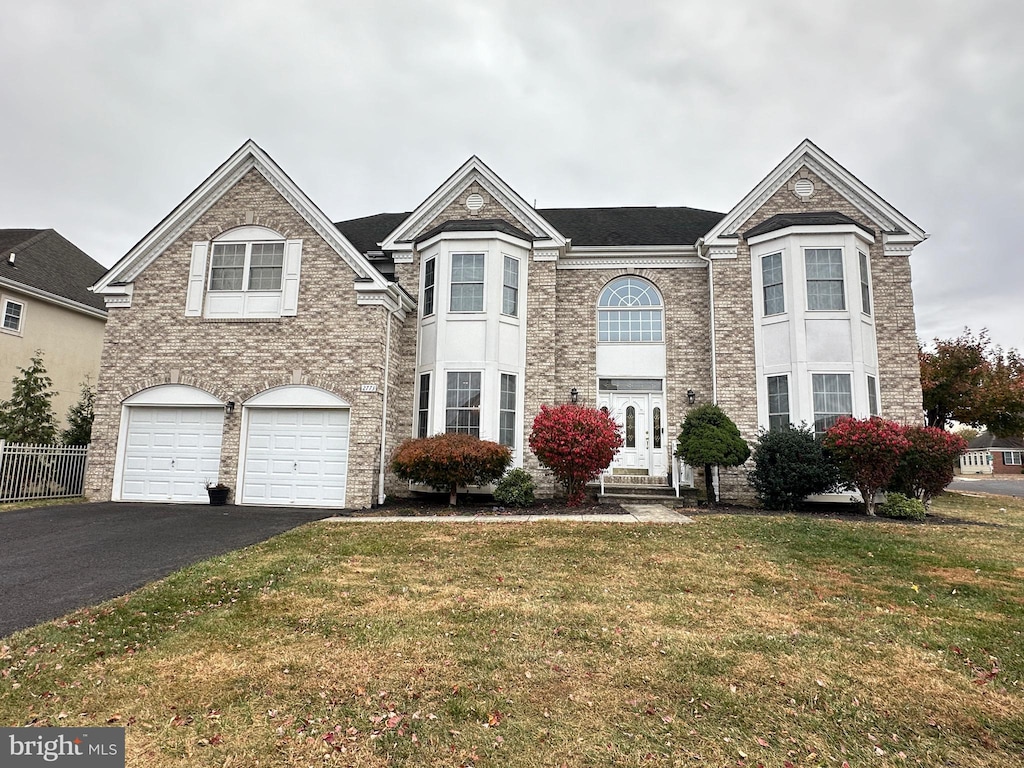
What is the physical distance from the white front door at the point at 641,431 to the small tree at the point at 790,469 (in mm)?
2848

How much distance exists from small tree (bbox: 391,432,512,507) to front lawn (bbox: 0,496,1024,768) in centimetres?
513

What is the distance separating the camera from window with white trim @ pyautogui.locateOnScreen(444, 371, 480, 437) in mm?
13953

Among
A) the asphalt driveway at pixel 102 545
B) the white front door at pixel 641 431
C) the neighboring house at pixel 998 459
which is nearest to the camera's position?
the asphalt driveway at pixel 102 545

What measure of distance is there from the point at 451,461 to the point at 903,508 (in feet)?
33.4

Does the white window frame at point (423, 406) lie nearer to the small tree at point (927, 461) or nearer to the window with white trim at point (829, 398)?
the window with white trim at point (829, 398)

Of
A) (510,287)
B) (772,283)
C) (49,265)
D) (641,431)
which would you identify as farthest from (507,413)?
(49,265)

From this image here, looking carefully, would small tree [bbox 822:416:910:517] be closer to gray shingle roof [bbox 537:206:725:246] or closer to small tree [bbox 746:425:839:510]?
small tree [bbox 746:425:839:510]

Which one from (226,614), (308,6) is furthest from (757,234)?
(226,614)

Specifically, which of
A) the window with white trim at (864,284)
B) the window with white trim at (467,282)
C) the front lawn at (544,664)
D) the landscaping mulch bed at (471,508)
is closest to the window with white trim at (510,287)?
the window with white trim at (467,282)

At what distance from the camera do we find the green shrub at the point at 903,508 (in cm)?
1142

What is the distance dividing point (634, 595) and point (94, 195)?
2960 cm

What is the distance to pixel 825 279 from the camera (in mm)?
13953

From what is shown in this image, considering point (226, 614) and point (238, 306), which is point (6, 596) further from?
point (238, 306)

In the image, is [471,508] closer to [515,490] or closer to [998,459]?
[515,490]
